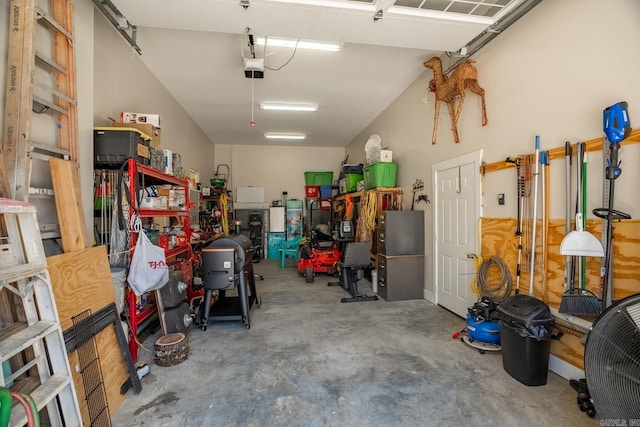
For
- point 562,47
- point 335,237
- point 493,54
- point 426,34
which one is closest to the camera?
point 562,47

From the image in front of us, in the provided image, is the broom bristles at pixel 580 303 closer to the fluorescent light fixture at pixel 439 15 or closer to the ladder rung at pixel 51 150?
the fluorescent light fixture at pixel 439 15

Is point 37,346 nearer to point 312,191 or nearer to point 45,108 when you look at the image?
point 45,108

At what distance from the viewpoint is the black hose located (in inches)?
115

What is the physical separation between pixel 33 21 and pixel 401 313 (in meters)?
4.42

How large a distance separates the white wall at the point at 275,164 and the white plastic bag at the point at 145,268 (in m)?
6.20

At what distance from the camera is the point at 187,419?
1922 mm

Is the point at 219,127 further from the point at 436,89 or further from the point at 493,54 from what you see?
the point at 493,54

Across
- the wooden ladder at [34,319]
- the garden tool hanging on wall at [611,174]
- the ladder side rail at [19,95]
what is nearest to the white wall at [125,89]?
the ladder side rail at [19,95]

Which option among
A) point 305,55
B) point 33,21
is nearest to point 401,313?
point 305,55

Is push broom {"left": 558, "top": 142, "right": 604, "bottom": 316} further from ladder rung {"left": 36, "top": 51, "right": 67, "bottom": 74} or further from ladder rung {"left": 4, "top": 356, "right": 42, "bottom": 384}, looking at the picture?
ladder rung {"left": 36, "top": 51, "right": 67, "bottom": 74}

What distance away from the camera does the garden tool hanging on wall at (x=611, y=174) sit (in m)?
1.93

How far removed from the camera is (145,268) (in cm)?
258

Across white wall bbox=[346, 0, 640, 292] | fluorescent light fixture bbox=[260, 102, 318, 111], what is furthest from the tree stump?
fluorescent light fixture bbox=[260, 102, 318, 111]

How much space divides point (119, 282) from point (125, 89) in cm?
233
